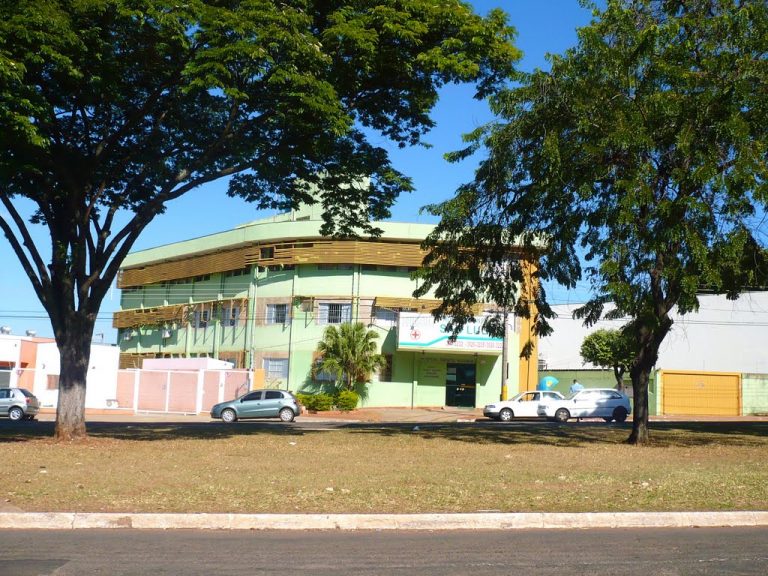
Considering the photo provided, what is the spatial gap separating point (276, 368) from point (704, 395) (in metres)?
23.7

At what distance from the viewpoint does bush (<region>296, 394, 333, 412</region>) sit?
41750 mm

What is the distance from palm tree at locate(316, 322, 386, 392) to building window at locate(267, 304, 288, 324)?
3.80m

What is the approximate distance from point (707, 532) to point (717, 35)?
36.2 ft

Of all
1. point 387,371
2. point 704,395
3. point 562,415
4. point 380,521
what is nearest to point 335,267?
point 387,371

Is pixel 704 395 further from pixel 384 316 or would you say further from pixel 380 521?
pixel 380 521

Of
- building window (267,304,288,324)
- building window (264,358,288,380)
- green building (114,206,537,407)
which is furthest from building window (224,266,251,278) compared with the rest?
building window (264,358,288,380)

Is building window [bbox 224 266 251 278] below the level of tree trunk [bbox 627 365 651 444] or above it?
above

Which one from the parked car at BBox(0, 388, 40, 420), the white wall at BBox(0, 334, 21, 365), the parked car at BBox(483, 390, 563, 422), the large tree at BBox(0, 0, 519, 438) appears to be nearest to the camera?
the large tree at BBox(0, 0, 519, 438)

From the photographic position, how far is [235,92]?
14.7m

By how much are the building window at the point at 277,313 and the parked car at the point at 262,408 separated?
475 inches

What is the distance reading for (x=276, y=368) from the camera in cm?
4584

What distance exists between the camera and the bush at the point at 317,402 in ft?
137

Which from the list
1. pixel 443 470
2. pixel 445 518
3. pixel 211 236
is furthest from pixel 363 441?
pixel 211 236

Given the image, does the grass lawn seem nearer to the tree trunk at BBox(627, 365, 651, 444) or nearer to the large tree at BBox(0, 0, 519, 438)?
the tree trunk at BBox(627, 365, 651, 444)
